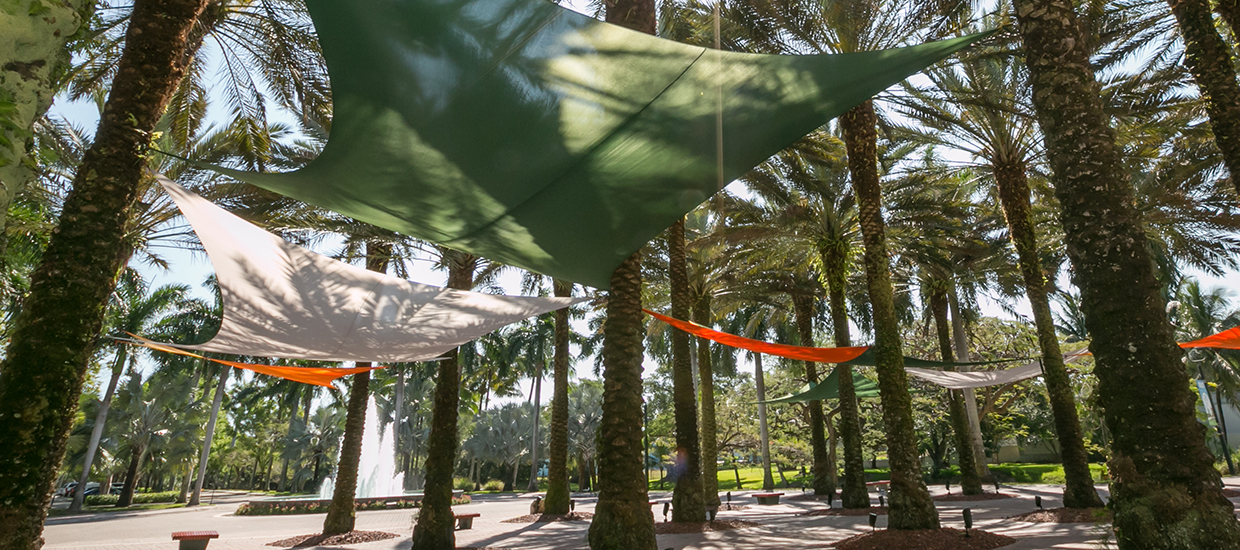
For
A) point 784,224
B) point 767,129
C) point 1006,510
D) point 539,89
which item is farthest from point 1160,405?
point 1006,510

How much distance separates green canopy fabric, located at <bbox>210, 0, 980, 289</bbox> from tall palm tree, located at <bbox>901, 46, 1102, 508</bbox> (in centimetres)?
907

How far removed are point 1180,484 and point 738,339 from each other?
5.31 metres

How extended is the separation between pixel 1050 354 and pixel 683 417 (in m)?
7.26

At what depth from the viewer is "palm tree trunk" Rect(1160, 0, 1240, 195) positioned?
6559 millimetres

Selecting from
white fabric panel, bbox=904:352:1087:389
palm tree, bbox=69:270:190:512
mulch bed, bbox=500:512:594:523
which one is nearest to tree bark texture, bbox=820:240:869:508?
white fabric panel, bbox=904:352:1087:389

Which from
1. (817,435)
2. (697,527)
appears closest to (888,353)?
(697,527)

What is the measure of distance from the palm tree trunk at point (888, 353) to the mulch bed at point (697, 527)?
12.5ft

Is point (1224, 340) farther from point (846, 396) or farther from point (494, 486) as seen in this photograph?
point (494, 486)

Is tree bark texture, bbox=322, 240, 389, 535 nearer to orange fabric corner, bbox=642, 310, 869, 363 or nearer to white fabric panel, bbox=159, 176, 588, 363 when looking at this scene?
white fabric panel, bbox=159, 176, 588, 363

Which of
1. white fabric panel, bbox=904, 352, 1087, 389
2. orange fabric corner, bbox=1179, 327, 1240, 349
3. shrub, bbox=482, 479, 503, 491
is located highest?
white fabric panel, bbox=904, 352, 1087, 389

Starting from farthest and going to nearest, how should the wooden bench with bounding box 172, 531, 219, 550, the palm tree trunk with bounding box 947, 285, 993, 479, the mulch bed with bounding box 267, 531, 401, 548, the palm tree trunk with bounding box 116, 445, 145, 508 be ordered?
the palm tree trunk with bounding box 116, 445, 145, 508, the palm tree trunk with bounding box 947, 285, 993, 479, the mulch bed with bounding box 267, 531, 401, 548, the wooden bench with bounding box 172, 531, 219, 550

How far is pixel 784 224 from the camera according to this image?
48.3ft

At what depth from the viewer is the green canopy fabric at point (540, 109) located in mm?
3836

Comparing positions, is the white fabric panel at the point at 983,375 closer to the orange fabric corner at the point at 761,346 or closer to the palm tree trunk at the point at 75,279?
the orange fabric corner at the point at 761,346
